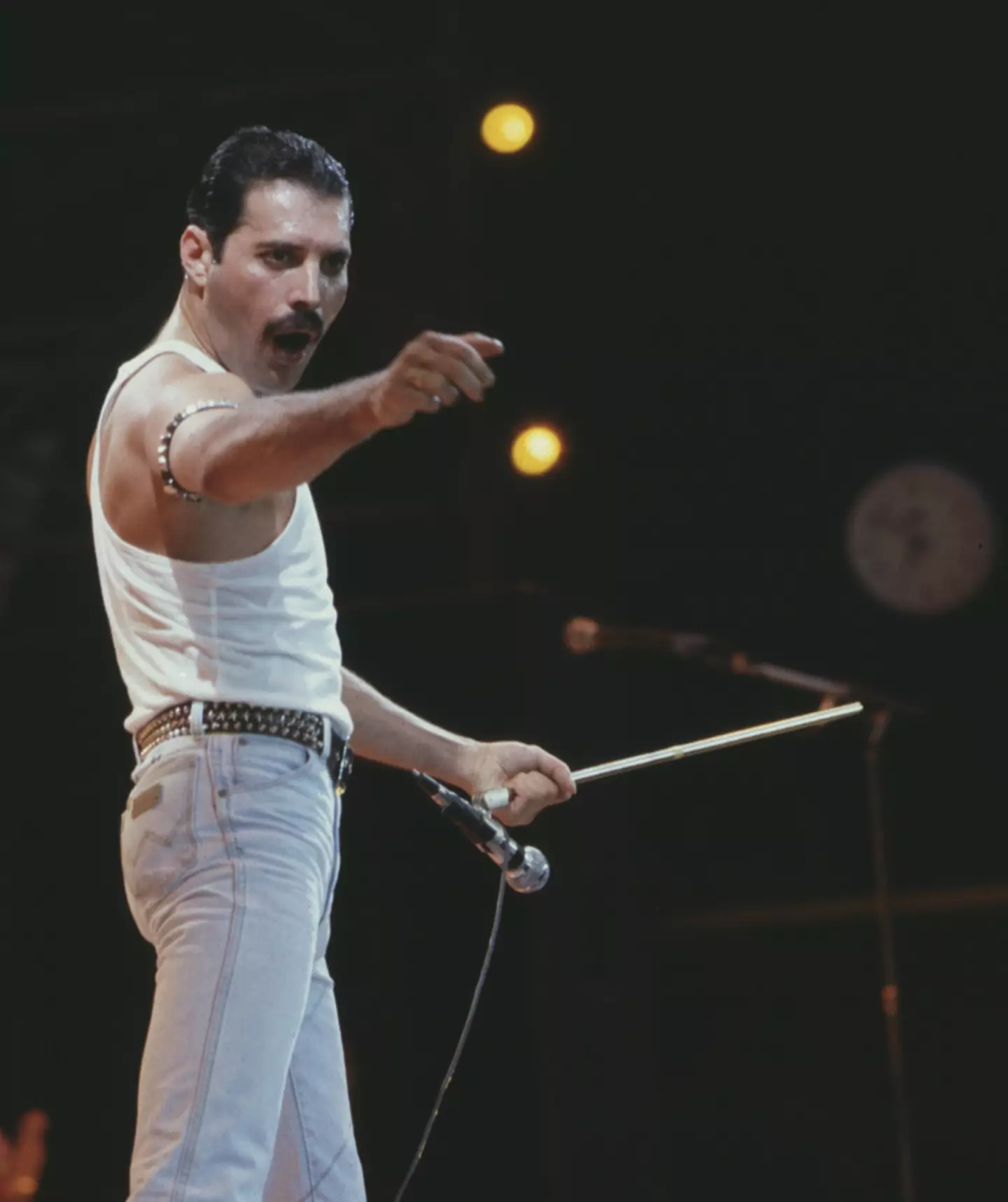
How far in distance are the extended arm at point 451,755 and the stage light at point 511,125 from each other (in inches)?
125

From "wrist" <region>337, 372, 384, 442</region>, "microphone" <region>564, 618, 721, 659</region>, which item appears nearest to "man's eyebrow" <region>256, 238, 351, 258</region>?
"wrist" <region>337, 372, 384, 442</region>

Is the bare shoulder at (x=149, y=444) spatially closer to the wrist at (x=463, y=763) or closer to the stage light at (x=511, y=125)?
the wrist at (x=463, y=763)

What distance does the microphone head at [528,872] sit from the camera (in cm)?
217

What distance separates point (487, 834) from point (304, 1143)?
394 millimetres

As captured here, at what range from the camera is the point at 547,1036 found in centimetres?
507

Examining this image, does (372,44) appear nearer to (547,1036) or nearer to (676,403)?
(676,403)

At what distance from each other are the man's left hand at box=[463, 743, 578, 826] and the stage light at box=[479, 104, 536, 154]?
3221 millimetres

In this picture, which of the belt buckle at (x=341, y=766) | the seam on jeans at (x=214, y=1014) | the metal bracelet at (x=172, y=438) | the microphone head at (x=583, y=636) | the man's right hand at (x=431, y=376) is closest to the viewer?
the man's right hand at (x=431, y=376)

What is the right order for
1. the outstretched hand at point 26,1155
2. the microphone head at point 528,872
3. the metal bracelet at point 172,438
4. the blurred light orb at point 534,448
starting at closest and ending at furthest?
1. the metal bracelet at point 172,438
2. the microphone head at point 528,872
3. the outstretched hand at point 26,1155
4. the blurred light orb at point 534,448

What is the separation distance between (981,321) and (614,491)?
117 centimetres

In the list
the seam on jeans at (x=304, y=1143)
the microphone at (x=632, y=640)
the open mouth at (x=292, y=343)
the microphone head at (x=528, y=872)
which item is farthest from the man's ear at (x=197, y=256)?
the microphone at (x=632, y=640)

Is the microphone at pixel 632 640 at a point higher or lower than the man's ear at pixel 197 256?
lower

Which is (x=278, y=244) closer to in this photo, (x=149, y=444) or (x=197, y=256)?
(x=197, y=256)

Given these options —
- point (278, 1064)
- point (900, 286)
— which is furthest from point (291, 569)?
point (900, 286)
